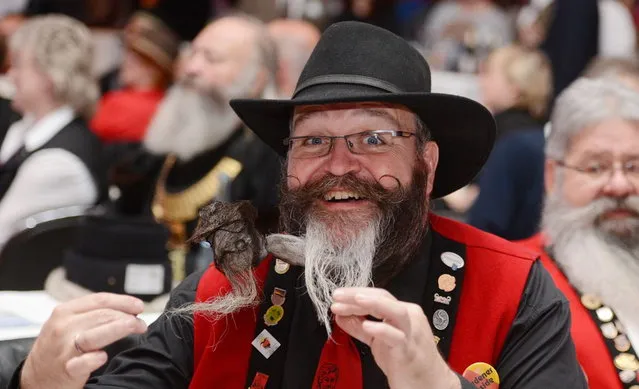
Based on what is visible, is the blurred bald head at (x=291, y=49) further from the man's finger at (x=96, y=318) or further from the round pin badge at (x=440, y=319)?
the man's finger at (x=96, y=318)

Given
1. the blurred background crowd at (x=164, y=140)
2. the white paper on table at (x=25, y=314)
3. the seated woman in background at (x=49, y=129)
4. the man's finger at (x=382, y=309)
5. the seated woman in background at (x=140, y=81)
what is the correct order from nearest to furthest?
the man's finger at (x=382, y=309), the white paper on table at (x=25, y=314), the blurred background crowd at (x=164, y=140), the seated woman in background at (x=49, y=129), the seated woman in background at (x=140, y=81)

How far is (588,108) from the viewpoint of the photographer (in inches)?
130

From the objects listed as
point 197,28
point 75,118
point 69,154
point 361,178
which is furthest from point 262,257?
point 197,28

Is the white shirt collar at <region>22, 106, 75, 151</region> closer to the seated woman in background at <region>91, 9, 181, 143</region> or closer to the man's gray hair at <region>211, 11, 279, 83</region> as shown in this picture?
the man's gray hair at <region>211, 11, 279, 83</region>

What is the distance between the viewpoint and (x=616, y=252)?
10.5ft

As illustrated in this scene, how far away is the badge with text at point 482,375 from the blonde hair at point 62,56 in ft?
11.7

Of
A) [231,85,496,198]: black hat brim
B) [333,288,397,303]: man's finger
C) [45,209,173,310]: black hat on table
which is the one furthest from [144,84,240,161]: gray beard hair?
[333,288,397,303]: man's finger

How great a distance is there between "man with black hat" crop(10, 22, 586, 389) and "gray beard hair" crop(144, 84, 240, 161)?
324 cm

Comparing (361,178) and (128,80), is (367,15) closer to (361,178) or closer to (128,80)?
(128,80)

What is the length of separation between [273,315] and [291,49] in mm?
5002

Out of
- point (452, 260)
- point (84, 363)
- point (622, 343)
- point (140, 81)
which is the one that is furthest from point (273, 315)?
point (140, 81)

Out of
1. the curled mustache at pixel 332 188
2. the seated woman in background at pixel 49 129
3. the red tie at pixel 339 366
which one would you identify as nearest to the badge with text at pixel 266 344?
the red tie at pixel 339 366

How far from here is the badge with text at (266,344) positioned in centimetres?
251

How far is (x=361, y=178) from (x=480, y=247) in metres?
0.37
